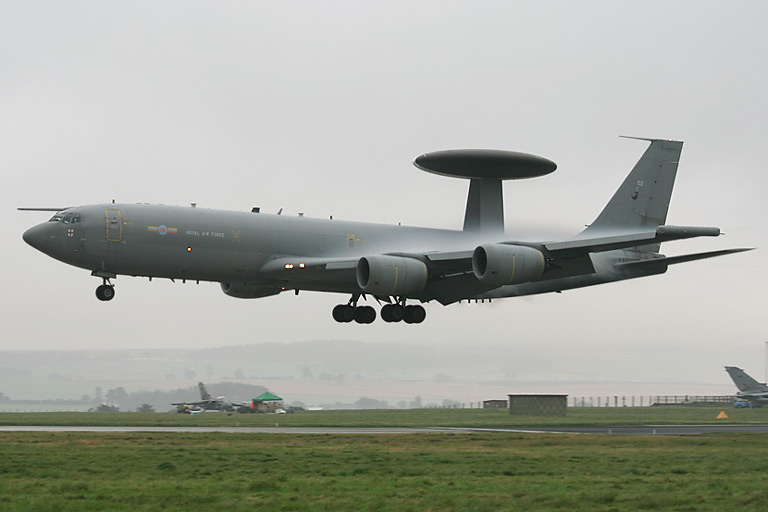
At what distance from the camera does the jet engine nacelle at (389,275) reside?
4516cm

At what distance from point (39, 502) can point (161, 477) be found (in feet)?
14.9

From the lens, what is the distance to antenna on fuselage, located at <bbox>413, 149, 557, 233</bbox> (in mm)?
56375

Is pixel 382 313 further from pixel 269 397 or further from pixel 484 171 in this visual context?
pixel 269 397

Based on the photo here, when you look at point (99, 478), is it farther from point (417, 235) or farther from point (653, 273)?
point (653, 273)

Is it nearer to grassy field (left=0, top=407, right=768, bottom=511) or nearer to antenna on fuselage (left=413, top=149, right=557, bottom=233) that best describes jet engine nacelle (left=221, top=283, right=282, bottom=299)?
antenna on fuselage (left=413, top=149, right=557, bottom=233)

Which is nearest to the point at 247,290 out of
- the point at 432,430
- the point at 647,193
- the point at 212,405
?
the point at 432,430

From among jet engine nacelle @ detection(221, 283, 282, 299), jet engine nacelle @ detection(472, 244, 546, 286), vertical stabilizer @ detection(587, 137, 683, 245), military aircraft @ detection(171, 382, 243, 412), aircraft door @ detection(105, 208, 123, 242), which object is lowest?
military aircraft @ detection(171, 382, 243, 412)

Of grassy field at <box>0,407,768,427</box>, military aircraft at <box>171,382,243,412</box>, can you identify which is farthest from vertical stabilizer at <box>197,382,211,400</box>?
grassy field at <box>0,407,768,427</box>

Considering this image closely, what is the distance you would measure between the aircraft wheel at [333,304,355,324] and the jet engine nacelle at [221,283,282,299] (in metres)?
3.28

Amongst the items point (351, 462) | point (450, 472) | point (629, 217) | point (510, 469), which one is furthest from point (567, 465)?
point (629, 217)

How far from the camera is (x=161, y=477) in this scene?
23500 millimetres

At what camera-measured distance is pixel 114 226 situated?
1682 inches

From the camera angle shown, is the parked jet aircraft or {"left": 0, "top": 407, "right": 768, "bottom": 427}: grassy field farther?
the parked jet aircraft

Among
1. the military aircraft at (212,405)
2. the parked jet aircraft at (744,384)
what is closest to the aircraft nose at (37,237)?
the military aircraft at (212,405)
